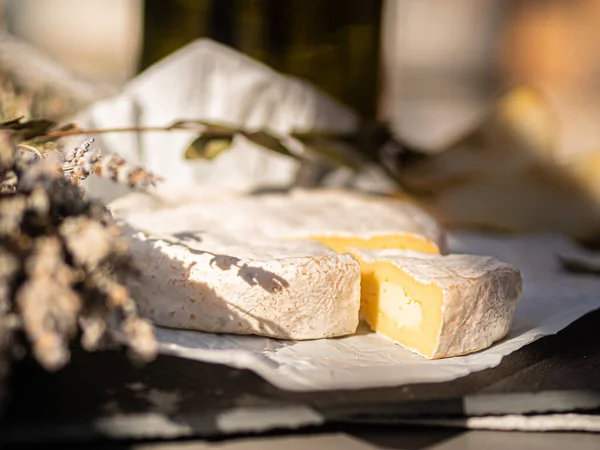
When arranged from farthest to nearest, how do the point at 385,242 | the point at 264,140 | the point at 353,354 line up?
1. the point at 264,140
2. the point at 385,242
3. the point at 353,354

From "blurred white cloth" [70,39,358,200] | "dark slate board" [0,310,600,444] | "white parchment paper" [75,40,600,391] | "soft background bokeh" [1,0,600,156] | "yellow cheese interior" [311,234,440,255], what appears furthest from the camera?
"soft background bokeh" [1,0,600,156]

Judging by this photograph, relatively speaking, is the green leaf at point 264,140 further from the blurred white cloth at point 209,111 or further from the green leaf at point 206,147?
the blurred white cloth at point 209,111

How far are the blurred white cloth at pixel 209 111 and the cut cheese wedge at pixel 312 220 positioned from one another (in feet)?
0.51

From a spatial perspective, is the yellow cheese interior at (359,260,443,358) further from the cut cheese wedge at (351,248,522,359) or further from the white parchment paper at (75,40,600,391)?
the white parchment paper at (75,40,600,391)

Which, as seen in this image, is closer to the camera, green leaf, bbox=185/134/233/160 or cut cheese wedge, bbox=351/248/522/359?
cut cheese wedge, bbox=351/248/522/359

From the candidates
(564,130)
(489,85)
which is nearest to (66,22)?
(489,85)

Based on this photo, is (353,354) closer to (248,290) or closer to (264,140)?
(248,290)

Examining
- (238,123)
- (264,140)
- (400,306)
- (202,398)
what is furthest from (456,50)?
(202,398)

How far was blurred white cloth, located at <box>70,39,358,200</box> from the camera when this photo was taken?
1.09 meters

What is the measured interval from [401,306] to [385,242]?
0.17m

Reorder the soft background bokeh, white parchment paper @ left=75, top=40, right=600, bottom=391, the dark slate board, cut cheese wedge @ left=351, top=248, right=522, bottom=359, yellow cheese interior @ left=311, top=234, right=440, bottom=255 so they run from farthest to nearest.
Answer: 1. the soft background bokeh
2. white parchment paper @ left=75, top=40, right=600, bottom=391
3. yellow cheese interior @ left=311, top=234, right=440, bottom=255
4. cut cheese wedge @ left=351, top=248, right=522, bottom=359
5. the dark slate board

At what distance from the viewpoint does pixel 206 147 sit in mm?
940

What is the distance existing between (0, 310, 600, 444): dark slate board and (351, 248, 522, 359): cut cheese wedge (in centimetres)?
5

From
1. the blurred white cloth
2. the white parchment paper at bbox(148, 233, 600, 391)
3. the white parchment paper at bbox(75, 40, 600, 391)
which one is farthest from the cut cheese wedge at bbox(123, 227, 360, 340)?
the blurred white cloth
